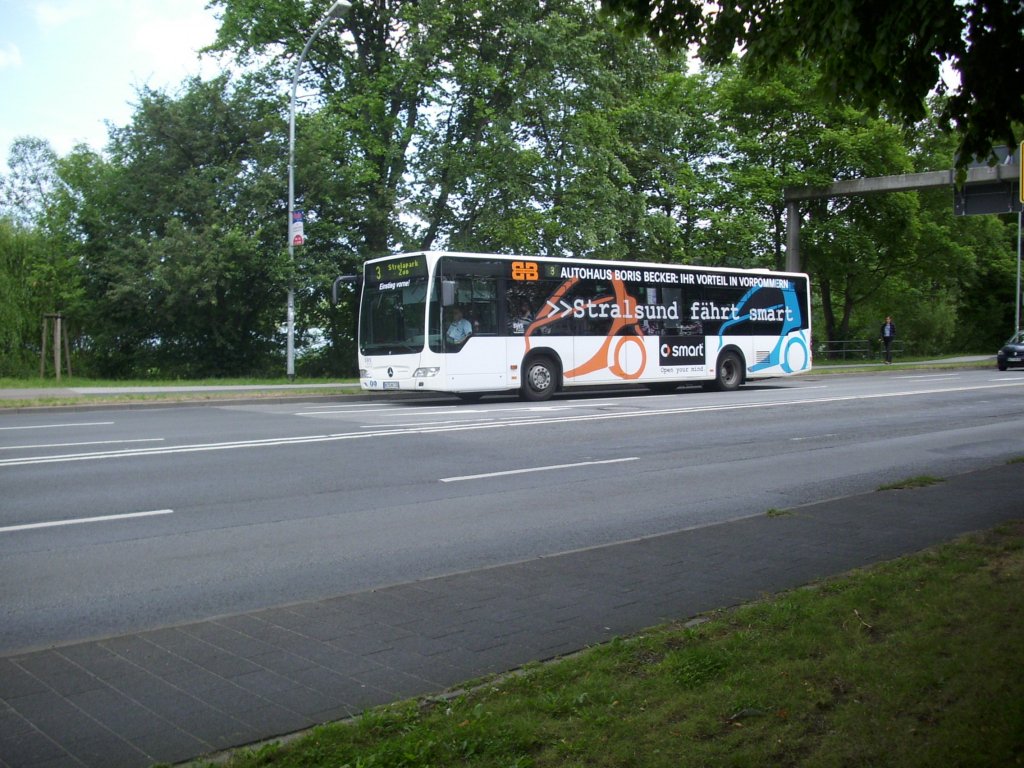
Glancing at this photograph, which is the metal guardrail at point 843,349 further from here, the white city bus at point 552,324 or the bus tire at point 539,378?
the bus tire at point 539,378

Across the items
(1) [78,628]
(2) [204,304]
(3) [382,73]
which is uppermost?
(3) [382,73]

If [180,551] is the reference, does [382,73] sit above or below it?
above

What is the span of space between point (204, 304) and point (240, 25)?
10160 millimetres

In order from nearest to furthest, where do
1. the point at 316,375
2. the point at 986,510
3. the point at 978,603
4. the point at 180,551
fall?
the point at 978,603 < the point at 180,551 < the point at 986,510 < the point at 316,375

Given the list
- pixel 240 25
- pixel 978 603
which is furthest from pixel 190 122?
pixel 978 603

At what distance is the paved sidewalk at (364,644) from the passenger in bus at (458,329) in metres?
13.7

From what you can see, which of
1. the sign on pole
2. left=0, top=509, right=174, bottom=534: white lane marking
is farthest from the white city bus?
left=0, top=509, right=174, bottom=534: white lane marking

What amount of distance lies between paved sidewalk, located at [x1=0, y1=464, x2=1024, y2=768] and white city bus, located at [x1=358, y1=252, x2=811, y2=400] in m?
14.0

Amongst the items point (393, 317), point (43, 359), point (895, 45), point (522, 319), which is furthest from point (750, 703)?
point (43, 359)

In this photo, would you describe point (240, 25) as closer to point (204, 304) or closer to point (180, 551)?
point (204, 304)

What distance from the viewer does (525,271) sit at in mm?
22109

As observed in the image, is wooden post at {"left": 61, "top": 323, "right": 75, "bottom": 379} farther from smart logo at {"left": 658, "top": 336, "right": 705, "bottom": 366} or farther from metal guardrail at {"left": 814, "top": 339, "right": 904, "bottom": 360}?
metal guardrail at {"left": 814, "top": 339, "right": 904, "bottom": 360}

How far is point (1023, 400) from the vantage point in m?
21.8

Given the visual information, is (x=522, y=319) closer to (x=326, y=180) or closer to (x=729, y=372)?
(x=729, y=372)
